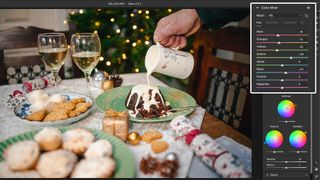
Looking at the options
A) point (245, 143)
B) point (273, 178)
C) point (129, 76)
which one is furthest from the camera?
point (129, 76)

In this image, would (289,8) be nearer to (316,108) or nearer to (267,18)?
(267,18)

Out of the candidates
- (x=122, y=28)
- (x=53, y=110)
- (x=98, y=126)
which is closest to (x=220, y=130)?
(x=98, y=126)

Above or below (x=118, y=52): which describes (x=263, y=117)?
below

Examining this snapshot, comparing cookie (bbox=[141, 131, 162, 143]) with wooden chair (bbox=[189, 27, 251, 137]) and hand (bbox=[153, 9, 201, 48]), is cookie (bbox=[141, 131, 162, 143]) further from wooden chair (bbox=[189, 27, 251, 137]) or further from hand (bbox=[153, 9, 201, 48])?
wooden chair (bbox=[189, 27, 251, 137])

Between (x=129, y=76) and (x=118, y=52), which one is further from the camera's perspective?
(x=118, y=52)

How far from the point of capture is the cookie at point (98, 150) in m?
0.58

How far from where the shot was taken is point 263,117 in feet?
2.09

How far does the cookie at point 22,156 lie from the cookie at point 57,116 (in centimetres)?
21

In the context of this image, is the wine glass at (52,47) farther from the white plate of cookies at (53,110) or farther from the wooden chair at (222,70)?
the wooden chair at (222,70)

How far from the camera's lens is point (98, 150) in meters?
0.58

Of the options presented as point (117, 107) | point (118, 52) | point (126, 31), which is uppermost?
point (126, 31)

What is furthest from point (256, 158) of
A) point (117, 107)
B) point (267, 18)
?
point (117, 107)

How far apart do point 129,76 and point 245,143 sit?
66 cm

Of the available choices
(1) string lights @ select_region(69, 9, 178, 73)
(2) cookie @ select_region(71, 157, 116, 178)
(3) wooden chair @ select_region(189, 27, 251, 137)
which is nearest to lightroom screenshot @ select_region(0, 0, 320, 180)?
(2) cookie @ select_region(71, 157, 116, 178)
